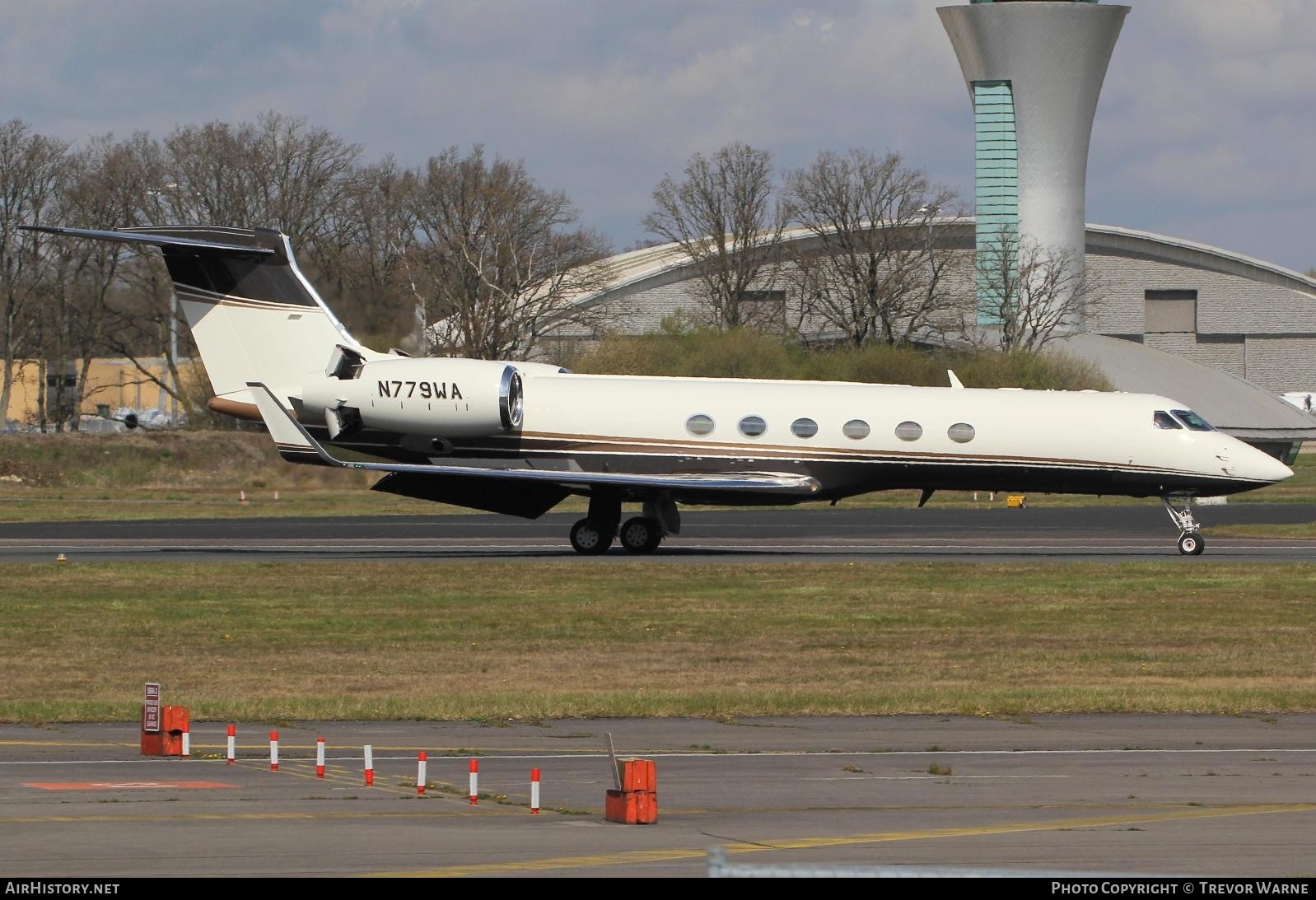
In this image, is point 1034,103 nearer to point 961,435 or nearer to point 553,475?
point 961,435

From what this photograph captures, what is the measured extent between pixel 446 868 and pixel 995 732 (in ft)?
23.5

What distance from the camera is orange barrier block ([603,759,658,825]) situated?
410 inches

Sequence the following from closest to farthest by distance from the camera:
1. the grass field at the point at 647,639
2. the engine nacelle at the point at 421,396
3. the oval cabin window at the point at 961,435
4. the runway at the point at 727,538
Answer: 1. the grass field at the point at 647,639
2. the oval cabin window at the point at 961,435
3. the engine nacelle at the point at 421,396
4. the runway at the point at 727,538

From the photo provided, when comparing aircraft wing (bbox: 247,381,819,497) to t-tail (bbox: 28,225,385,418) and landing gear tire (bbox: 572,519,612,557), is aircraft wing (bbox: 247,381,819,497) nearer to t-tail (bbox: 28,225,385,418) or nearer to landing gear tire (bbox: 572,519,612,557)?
t-tail (bbox: 28,225,385,418)

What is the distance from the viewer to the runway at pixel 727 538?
1283 inches

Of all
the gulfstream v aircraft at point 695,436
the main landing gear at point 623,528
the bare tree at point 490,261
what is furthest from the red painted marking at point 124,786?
the bare tree at point 490,261

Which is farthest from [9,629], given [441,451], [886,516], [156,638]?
[886,516]

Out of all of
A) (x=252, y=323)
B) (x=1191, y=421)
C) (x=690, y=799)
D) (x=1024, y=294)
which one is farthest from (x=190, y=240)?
(x=1024, y=294)

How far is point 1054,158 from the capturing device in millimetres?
94438

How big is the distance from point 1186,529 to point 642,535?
392 inches

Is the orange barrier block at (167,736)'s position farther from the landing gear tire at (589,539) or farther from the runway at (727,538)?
the landing gear tire at (589,539)

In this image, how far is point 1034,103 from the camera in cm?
9312

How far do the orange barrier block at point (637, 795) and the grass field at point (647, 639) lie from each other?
5525 millimetres

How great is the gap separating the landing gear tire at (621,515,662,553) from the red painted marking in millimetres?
20497
